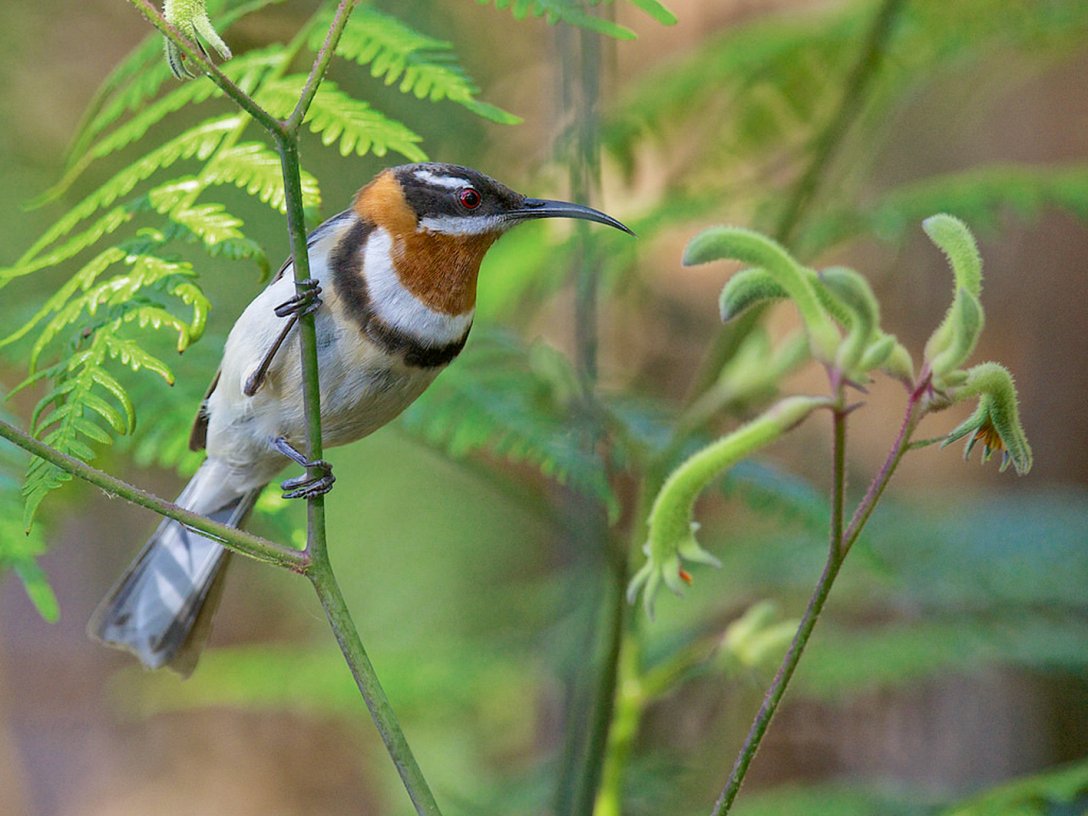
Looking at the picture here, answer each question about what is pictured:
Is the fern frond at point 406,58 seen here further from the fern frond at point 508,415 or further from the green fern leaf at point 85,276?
the fern frond at point 508,415

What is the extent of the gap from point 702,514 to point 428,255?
4781mm

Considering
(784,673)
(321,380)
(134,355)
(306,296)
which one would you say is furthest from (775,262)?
(321,380)

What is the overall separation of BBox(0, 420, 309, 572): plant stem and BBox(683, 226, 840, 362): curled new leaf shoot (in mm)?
582

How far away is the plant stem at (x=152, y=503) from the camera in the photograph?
1.33m

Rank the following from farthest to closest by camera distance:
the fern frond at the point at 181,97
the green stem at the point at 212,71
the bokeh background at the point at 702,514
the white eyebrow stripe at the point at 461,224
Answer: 1. the bokeh background at the point at 702,514
2. the white eyebrow stripe at the point at 461,224
3. the fern frond at the point at 181,97
4. the green stem at the point at 212,71

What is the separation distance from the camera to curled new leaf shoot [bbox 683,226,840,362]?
139 cm

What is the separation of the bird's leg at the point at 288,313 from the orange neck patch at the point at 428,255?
0.17 metres

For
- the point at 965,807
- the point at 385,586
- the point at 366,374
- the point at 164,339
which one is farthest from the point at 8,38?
the point at 965,807

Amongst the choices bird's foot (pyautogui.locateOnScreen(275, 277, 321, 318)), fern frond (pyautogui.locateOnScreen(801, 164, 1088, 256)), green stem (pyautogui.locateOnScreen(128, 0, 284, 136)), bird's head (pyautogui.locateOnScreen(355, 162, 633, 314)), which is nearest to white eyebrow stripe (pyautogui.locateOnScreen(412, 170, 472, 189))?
bird's head (pyautogui.locateOnScreen(355, 162, 633, 314))

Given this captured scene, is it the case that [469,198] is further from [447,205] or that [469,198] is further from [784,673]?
[784,673]

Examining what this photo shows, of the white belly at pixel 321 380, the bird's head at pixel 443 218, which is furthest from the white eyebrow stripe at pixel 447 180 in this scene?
the white belly at pixel 321 380

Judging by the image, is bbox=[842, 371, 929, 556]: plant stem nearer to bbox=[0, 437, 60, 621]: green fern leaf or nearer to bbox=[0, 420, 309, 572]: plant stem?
bbox=[0, 420, 309, 572]: plant stem

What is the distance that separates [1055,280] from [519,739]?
3.52 meters

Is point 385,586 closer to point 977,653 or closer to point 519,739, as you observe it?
point 519,739
